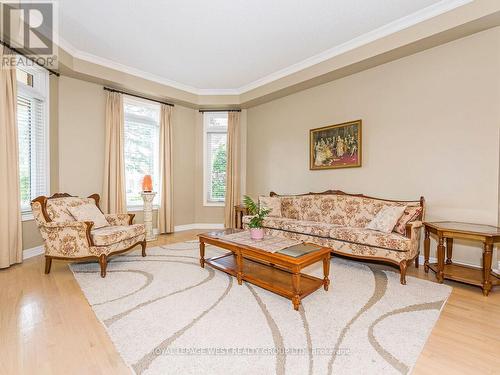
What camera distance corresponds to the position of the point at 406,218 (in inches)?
127

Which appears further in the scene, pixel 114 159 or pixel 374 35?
pixel 114 159

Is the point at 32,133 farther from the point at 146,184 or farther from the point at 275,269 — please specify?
the point at 275,269

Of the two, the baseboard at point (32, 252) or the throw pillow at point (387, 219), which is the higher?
the throw pillow at point (387, 219)

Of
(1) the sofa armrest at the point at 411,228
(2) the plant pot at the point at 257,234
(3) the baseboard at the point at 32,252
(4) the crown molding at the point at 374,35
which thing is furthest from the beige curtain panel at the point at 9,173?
(1) the sofa armrest at the point at 411,228

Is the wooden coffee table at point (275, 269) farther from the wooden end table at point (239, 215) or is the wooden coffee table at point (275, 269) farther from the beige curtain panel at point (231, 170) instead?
the beige curtain panel at point (231, 170)

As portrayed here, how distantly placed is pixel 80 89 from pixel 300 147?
4109 millimetres

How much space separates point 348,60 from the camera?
385 centimetres

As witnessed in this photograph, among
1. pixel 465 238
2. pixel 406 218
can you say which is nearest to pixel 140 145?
pixel 406 218

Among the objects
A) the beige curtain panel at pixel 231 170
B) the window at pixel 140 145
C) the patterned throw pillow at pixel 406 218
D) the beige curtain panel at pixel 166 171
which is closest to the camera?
the patterned throw pillow at pixel 406 218

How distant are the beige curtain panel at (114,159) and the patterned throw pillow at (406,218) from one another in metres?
4.57

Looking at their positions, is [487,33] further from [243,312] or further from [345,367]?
[243,312]

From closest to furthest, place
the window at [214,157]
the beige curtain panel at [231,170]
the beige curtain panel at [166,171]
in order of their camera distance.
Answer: the beige curtain panel at [166,171], the beige curtain panel at [231,170], the window at [214,157]

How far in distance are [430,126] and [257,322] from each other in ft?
11.1

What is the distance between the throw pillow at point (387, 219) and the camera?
10.5ft
